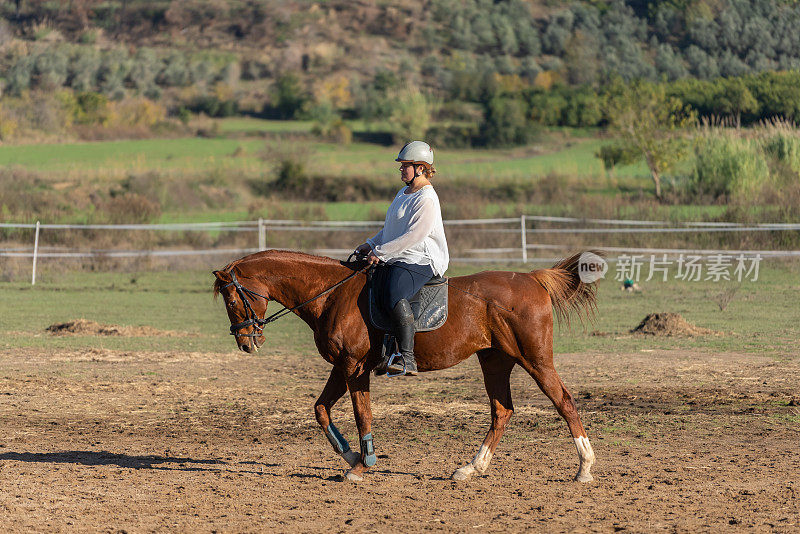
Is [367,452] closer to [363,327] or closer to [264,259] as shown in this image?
[363,327]

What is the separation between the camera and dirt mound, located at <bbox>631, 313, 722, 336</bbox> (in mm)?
15289

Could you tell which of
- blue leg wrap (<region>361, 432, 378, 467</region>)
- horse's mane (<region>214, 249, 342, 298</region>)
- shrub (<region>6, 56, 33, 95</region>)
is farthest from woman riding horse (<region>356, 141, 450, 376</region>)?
shrub (<region>6, 56, 33, 95</region>)

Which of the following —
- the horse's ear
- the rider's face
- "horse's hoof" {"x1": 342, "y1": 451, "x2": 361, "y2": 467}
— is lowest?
"horse's hoof" {"x1": 342, "y1": 451, "x2": 361, "y2": 467}

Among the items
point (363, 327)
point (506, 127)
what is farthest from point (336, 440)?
point (506, 127)

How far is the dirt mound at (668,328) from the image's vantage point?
1529 centimetres

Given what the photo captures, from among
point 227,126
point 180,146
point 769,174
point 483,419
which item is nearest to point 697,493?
point 483,419

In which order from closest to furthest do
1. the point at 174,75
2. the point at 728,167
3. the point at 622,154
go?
the point at 728,167
the point at 622,154
the point at 174,75

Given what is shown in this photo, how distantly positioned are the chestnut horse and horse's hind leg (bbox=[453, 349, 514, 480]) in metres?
0.01

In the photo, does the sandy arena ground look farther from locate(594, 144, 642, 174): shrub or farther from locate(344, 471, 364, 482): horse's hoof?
locate(594, 144, 642, 174): shrub

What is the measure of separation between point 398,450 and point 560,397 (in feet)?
5.70

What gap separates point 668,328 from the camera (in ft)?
50.4

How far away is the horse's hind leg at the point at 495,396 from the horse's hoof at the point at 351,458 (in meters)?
0.84

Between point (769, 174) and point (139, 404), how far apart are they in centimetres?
2736

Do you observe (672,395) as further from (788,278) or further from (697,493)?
(788,278)
